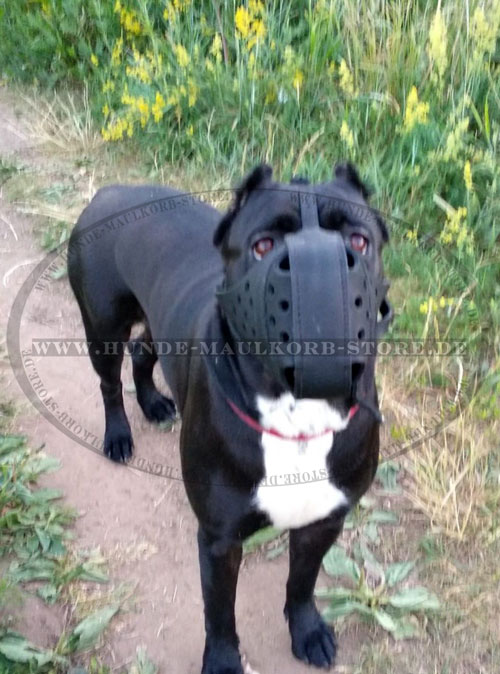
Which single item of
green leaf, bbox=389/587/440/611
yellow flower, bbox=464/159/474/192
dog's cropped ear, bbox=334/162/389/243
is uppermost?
dog's cropped ear, bbox=334/162/389/243

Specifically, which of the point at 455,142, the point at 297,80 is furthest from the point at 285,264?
the point at 297,80

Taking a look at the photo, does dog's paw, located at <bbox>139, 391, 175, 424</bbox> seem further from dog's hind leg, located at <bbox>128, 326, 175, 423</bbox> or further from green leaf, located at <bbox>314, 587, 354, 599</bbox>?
green leaf, located at <bbox>314, 587, 354, 599</bbox>

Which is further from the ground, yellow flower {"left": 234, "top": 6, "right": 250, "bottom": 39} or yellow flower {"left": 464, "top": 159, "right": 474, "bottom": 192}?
yellow flower {"left": 234, "top": 6, "right": 250, "bottom": 39}

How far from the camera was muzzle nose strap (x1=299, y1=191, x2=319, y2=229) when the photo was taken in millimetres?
A: 1283

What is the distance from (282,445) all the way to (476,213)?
191cm

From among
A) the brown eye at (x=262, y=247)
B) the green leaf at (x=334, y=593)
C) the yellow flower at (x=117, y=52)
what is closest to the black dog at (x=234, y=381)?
the brown eye at (x=262, y=247)

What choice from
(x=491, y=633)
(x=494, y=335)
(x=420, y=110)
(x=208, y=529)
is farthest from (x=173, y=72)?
(x=491, y=633)

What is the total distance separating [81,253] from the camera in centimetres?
232

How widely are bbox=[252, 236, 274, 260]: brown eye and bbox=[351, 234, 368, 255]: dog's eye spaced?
0.15m

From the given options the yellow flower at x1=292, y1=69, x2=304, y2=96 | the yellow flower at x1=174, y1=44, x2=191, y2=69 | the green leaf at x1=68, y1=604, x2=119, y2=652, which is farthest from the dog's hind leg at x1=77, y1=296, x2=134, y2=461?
the yellow flower at x1=174, y1=44, x2=191, y2=69

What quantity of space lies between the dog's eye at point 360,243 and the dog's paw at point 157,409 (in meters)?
1.62

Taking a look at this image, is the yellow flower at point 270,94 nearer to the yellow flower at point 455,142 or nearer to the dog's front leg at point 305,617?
the yellow flower at point 455,142

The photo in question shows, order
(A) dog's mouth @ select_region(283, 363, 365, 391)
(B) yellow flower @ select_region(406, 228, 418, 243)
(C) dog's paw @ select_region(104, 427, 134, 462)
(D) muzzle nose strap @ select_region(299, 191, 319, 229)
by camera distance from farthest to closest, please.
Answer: (B) yellow flower @ select_region(406, 228, 418, 243) → (C) dog's paw @ select_region(104, 427, 134, 462) → (D) muzzle nose strap @ select_region(299, 191, 319, 229) → (A) dog's mouth @ select_region(283, 363, 365, 391)

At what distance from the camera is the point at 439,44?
3045mm
